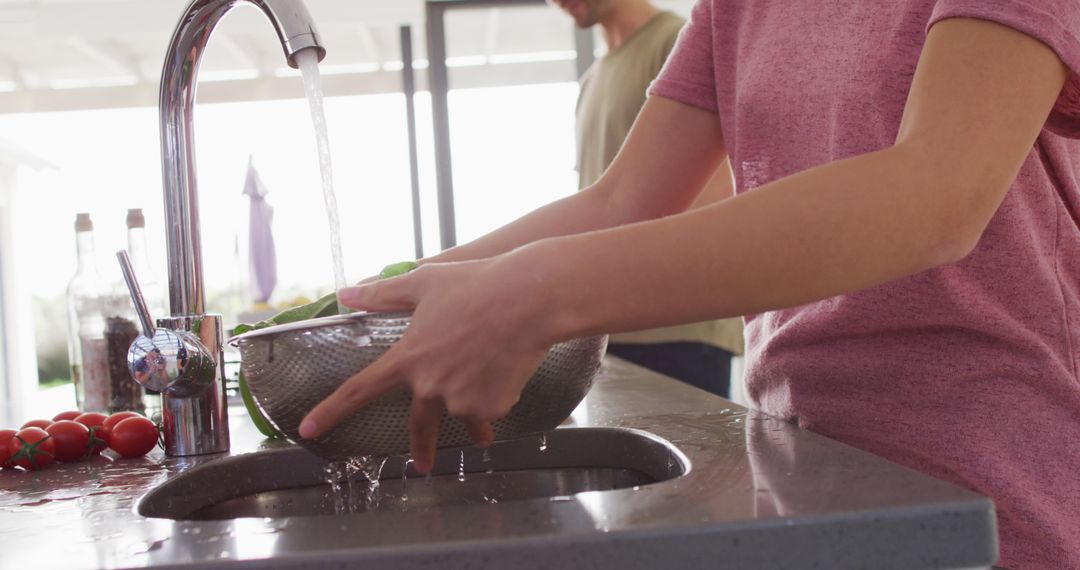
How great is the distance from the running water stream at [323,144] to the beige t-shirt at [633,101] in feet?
4.52

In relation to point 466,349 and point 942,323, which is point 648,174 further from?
point 466,349

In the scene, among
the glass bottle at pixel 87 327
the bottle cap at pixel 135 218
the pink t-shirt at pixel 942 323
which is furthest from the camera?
the bottle cap at pixel 135 218

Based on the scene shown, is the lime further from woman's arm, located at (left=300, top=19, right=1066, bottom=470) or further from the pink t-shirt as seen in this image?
the pink t-shirt

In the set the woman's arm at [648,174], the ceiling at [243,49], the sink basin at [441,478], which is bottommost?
the sink basin at [441,478]

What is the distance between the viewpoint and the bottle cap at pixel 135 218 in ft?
4.50

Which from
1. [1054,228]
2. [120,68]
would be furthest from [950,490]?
[120,68]

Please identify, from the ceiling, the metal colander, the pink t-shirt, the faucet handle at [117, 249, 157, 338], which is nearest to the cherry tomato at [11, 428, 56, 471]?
the faucet handle at [117, 249, 157, 338]

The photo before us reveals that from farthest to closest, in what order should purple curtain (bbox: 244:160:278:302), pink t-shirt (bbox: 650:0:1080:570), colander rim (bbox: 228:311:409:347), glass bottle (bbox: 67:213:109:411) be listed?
purple curtain (bbox: 244:160:278:302) → glass bottle (bbox: 67:213:109:411) → pink t-shirt (bbox: 650:0:1080:570) → colander rim (bbox: 228:311:409:347)

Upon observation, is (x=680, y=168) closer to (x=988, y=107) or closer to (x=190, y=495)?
(x=988, y=107)

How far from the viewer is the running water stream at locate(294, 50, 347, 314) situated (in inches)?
28.0

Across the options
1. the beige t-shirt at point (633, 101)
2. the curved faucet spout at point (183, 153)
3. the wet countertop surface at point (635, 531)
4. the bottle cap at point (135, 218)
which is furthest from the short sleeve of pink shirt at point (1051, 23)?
the beige t-shirt at point (633, 101)

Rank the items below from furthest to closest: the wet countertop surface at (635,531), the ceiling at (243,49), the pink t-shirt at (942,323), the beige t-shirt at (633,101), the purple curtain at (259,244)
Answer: the ceiling at (243,49), the purple curtain at (259,244), the beige t-shirt at (633,101), the pink t-shirt at (942,323), the wet countertop surface at (635,531)

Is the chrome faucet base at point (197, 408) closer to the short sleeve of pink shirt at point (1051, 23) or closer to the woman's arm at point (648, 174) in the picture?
the woman's arm at point (648, 174)

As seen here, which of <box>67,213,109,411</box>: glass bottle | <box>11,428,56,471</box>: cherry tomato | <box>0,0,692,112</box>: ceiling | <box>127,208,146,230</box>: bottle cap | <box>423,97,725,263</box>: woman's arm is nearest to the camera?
<box>11,428,56,471</box>: cherry tomato
